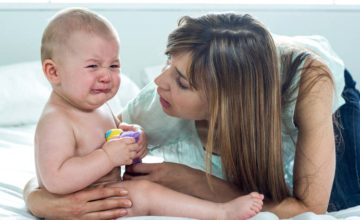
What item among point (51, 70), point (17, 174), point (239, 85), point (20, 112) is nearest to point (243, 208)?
point (239, 85)

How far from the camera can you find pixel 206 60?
133 centimetres

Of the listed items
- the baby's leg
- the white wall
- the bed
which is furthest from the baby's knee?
the white wall

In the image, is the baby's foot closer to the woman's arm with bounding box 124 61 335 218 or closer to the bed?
the woman's arm with bounding box 124 61 335 218

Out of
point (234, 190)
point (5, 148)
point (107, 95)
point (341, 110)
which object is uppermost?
point (107, 95)

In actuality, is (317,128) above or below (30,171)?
above

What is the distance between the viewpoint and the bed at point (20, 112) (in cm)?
170

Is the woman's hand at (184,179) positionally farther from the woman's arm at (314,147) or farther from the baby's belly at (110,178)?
the woman's arm at (314,147)

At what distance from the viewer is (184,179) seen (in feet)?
4.94

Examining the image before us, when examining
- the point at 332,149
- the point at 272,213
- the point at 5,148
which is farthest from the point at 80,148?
the point at 5,148

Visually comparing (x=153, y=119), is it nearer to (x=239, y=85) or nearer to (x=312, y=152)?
(x=239, y=85)

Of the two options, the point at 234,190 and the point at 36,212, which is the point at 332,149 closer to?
the point at 234,190

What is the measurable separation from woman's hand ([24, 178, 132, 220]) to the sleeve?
309 mm

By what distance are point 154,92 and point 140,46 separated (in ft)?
4.20

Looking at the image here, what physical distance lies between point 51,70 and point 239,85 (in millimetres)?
411
